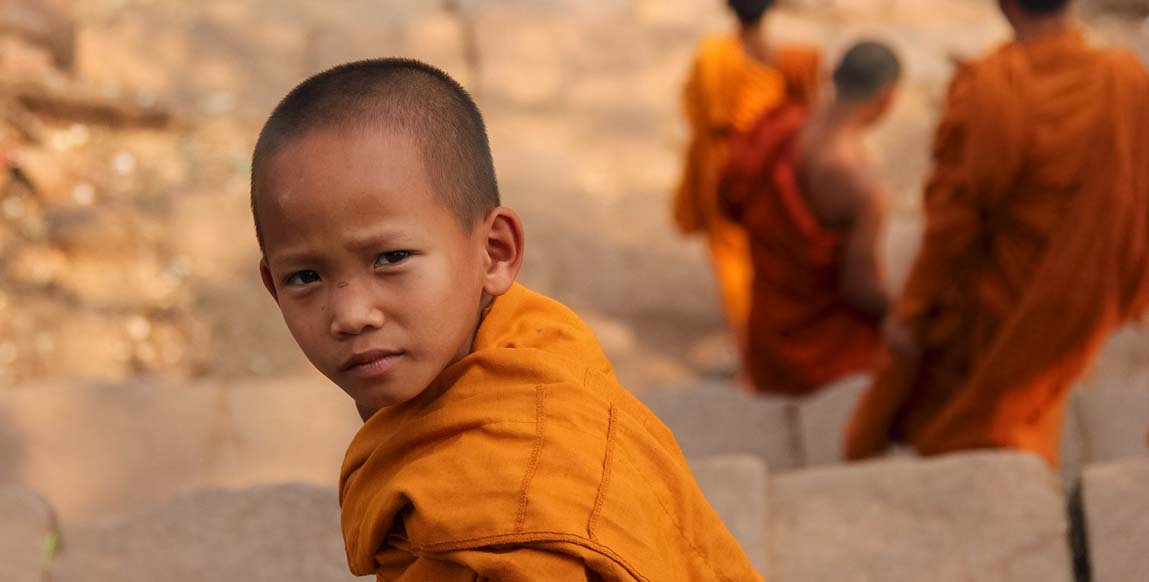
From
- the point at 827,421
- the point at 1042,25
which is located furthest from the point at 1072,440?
the point at 1042,25

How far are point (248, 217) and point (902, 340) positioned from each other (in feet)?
11.5

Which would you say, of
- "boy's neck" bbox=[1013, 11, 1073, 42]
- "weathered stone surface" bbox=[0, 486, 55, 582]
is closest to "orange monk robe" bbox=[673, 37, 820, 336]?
"boy's neck" bbox=[1013, 11, 1073, 42]

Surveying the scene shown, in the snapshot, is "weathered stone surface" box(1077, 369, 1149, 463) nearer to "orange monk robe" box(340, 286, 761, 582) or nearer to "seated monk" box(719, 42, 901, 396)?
"seated monk" box(719, 42, 901, 396)

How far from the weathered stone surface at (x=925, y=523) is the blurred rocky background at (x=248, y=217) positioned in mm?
157

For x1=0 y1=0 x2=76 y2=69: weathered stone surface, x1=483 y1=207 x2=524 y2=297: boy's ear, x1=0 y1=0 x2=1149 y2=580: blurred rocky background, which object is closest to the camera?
x1=483 y1=207 x2=524 y2=297: boy's ear

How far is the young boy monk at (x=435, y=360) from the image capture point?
1469 millimetres

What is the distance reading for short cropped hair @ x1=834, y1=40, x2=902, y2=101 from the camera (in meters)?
4.37

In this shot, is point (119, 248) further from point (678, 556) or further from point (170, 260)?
point (678, 556)

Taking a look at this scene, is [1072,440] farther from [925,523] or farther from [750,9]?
[750,9]

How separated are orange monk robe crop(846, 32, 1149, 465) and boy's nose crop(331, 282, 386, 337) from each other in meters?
2.38

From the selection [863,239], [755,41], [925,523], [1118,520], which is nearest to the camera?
[1118,520]

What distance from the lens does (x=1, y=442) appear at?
3943 mm

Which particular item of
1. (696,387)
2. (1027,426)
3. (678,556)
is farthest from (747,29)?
(678,556)

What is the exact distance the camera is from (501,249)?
1.64 meters
